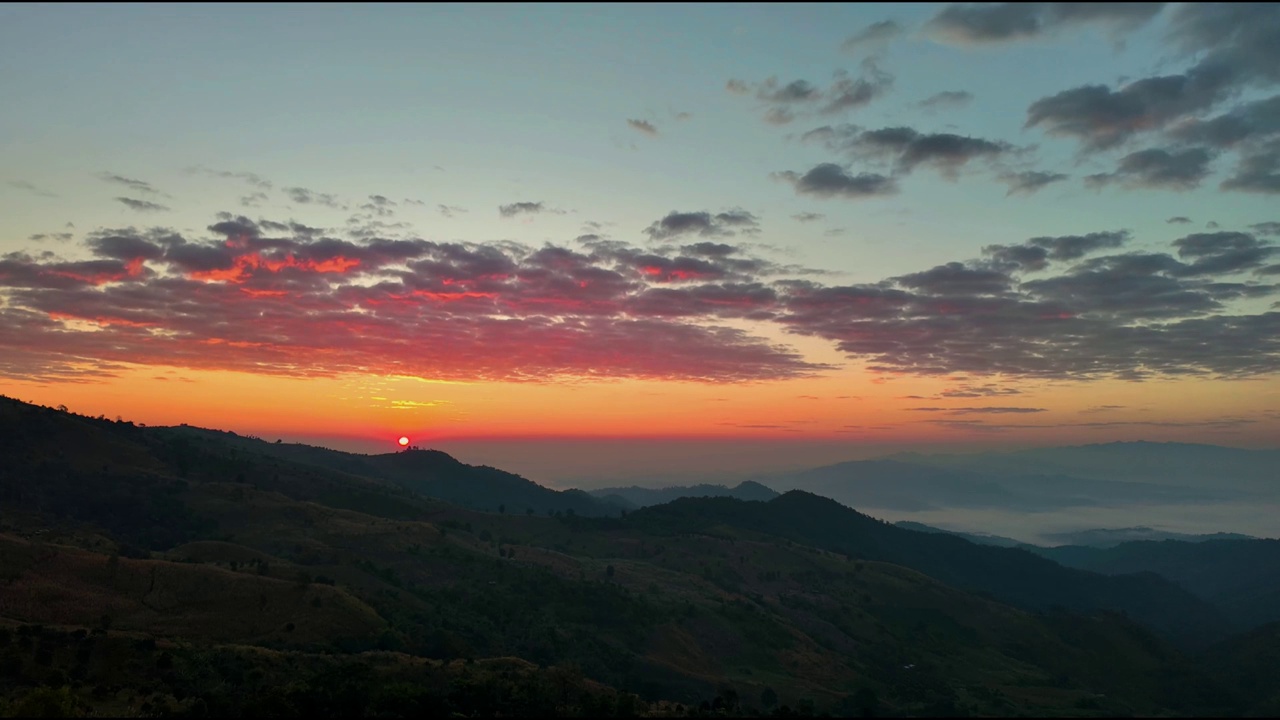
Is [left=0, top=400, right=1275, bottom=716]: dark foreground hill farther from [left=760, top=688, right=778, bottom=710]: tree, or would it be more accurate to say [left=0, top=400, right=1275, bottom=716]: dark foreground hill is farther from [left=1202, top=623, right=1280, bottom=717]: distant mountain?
[left=1202, top=623, right=1280, bottom=717]: distant mountain

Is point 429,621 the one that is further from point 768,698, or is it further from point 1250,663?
point 1250,663

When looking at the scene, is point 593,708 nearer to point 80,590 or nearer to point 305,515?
point 80,590

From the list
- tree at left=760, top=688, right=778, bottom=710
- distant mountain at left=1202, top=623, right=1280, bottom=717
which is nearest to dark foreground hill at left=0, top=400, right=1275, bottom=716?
tree at left=760, top=688, right=778, bottom=710

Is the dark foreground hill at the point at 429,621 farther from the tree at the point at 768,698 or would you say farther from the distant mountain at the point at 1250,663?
the distant mountain at the point at 1250,663

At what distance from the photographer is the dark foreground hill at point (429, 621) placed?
199 ft

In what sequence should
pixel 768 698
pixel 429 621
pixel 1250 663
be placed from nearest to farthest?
pixel 768 698 → pixel 429 621 → pixel 1250 663

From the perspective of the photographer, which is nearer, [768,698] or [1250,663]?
[768,698]

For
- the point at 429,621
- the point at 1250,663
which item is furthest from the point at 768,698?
the point at 1250,663

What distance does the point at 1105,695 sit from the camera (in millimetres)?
120062

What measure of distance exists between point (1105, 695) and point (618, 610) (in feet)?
252

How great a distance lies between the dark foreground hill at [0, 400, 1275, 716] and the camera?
60.7 metres

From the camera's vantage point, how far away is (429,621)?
104438 mm

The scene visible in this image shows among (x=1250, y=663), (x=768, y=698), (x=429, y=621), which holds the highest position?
(x=429, y=621)

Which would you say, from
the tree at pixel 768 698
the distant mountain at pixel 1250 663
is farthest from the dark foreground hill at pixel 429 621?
the distant mountain at pixel 1250 663
